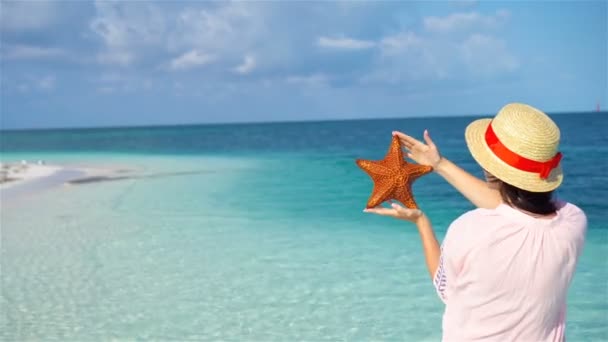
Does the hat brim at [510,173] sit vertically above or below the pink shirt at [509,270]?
above

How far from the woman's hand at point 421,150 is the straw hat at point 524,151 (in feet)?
1.12

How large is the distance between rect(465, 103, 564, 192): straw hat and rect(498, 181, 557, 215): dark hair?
0.03 metres

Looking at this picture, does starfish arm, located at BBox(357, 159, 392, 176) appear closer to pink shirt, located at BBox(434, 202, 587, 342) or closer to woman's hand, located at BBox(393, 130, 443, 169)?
woman's hand, located at BBox(393, 130, 443, 169)

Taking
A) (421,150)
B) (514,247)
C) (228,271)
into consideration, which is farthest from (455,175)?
(228,271)

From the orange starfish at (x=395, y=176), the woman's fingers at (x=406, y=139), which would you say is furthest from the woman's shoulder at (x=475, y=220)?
the woman's fingers at (x=406, y=139)

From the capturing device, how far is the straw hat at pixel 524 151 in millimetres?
1914

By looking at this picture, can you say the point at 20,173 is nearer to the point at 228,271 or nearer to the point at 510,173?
the point at 228,271

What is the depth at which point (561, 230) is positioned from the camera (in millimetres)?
1882

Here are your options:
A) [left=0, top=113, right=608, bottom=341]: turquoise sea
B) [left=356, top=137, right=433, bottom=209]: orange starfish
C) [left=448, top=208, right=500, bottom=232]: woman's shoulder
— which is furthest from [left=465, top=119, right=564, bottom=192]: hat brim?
[left=0, top=113, right=608, bottom=341]: turquoise sea

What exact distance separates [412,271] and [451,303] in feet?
17.3

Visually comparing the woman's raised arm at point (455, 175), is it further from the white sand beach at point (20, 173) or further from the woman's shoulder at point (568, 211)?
the white sand beach at point (20, 173)

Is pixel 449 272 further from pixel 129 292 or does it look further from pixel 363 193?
pixel 363 193

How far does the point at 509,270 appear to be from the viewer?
6.09 ft

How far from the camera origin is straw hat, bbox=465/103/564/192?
1.91 m
